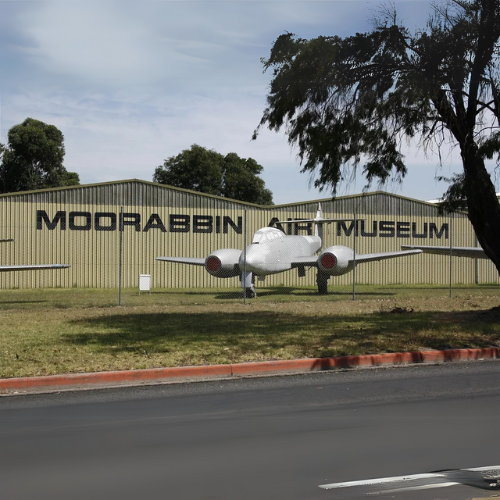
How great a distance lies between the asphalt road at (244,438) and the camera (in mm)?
4836

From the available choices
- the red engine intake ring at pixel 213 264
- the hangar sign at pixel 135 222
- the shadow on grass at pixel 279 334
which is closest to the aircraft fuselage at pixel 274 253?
the red engine intake ring at pixel 213 264

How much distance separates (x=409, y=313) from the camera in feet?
56.7

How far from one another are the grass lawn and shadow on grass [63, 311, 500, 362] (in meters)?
0.02

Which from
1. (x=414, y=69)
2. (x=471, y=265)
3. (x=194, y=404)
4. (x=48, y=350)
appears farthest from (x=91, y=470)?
(x=471, y=265)

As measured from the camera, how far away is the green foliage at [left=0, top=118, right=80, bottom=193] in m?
53.4

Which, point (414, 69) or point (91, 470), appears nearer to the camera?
point (91, 470)

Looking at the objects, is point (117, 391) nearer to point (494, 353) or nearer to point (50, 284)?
point (494, 353)

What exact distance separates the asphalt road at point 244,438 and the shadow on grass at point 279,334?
2.23 metres

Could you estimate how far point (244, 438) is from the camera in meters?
6.15

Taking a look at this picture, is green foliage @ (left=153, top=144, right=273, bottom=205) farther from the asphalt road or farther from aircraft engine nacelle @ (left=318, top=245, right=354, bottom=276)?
the asphalt road

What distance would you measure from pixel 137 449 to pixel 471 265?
34.9 metres

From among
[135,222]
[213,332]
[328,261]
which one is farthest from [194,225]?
[213,332]

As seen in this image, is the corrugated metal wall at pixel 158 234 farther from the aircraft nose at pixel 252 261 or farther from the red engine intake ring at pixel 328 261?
the aircraft nose at pixel 252 261

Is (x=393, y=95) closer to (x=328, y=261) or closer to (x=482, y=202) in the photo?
(x=482, y=202)
